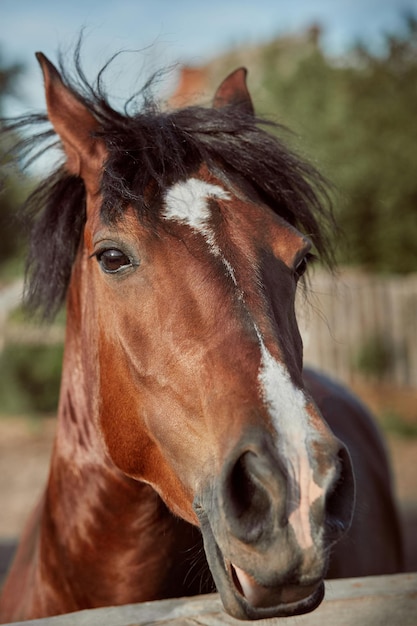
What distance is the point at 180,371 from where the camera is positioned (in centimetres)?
171

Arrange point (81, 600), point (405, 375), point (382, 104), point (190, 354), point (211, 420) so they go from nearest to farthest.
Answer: point (211, 420)
point (190, 354)
point (81, 600)
point (405, 375)
point (382, 104)

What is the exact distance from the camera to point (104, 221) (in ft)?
6.38

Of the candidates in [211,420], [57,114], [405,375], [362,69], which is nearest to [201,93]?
[57,114]

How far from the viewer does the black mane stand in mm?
1967

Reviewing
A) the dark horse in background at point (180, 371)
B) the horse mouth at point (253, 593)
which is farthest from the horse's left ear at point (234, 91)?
the horse mouth at point (253, 593)

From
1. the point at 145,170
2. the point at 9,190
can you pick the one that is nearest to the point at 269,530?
the point at 145,170

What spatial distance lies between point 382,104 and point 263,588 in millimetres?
18383

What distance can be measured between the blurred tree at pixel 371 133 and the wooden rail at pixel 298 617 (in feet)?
49.6

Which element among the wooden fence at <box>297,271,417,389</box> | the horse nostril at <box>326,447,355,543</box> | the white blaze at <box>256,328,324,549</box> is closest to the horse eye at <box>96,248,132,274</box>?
the white blaze at <box>256,328,324,549</box>

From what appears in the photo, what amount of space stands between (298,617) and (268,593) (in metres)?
0.51

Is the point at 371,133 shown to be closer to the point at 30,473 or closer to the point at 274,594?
the point at 30,473

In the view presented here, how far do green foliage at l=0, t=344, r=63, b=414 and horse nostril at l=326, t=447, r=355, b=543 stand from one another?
10106mm

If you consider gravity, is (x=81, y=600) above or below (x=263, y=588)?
below

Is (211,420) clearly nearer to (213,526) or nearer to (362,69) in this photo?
(213,526)
